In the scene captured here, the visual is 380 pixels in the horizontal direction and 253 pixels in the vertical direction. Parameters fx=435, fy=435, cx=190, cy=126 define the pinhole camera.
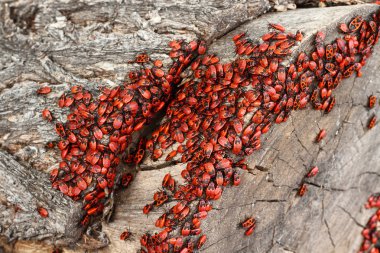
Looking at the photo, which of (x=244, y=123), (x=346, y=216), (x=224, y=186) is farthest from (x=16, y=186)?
(x=346, y=216)

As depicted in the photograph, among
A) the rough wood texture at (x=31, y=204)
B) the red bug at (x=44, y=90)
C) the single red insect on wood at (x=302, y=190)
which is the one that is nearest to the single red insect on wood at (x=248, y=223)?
the single red insect on wood at (x=302, y=190)

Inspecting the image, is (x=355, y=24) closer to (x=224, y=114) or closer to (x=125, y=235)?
(x=224, y=114)

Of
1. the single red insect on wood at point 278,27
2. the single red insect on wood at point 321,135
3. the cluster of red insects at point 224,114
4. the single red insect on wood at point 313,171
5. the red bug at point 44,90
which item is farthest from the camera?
the single red insect on wood at point 313,171

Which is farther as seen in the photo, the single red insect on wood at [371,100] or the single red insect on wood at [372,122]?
the single red insect on wood at [372,122]

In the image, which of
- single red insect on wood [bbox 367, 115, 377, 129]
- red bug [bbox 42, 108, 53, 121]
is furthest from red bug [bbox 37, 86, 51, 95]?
single red insect on wood [bbox 367, 115, 377, 129]

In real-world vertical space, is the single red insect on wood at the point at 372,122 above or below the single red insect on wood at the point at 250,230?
above

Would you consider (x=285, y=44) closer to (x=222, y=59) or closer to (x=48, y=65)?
(x=222, y=59)

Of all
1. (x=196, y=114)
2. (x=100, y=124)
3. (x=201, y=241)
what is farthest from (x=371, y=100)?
(x=100, y=124)

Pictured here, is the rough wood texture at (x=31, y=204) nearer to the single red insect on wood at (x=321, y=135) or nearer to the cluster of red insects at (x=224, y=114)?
the cluster of red insects at (x=224, y=114)
